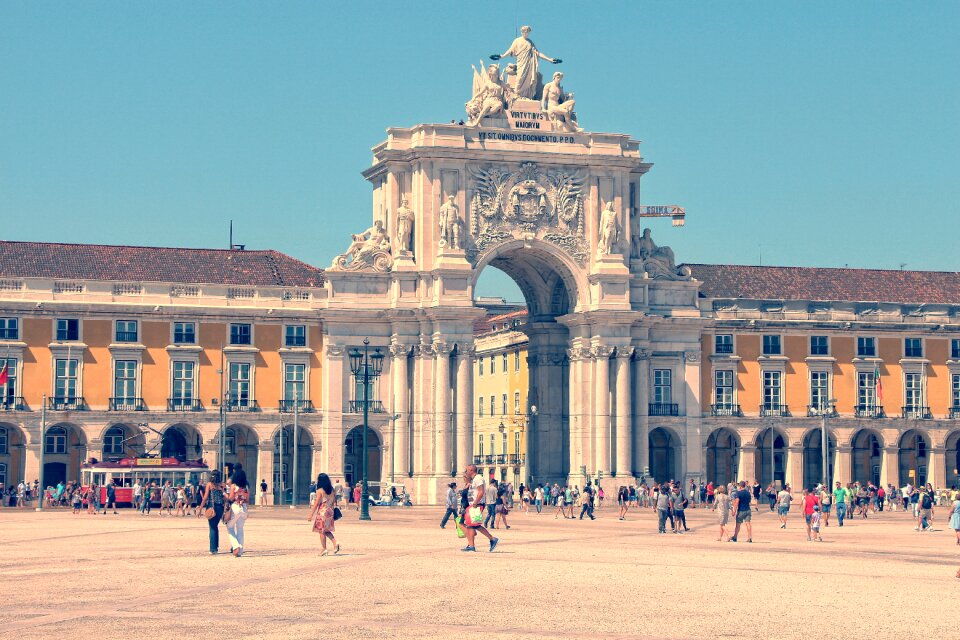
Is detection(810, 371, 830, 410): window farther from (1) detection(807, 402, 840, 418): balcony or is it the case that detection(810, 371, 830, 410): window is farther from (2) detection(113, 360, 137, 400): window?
(2) detection(113, 360, 137, 400): window

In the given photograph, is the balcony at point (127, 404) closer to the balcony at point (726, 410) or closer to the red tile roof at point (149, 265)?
the red tile roof at point (149, 265)

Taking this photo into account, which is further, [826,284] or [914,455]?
[826,284]

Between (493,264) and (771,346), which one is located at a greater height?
(493,264)

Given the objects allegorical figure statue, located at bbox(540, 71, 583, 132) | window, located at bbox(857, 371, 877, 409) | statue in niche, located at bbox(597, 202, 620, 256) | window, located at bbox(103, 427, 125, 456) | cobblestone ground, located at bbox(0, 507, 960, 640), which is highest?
allegorical figure statue, located at bbox(540, 71, 583, 132)

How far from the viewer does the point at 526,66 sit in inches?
3826

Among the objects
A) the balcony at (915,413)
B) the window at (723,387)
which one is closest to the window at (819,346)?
the window at (723,387)

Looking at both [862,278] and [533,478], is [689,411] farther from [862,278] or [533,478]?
[862,278]

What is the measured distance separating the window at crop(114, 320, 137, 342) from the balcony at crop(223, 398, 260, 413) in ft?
19.6

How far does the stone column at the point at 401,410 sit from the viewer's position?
93.1 meters

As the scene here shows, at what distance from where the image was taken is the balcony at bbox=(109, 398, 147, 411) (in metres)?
90.7

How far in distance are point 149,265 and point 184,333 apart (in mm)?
5425

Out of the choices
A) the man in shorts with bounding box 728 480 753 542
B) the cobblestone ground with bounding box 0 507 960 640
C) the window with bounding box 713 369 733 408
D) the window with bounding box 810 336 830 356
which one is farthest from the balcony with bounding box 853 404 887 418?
the man in shorts with bounding box 728 480 753 542

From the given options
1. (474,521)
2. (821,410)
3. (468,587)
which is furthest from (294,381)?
(468,587)

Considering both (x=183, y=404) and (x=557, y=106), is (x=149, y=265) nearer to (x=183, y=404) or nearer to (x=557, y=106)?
(x=183, y=404)
